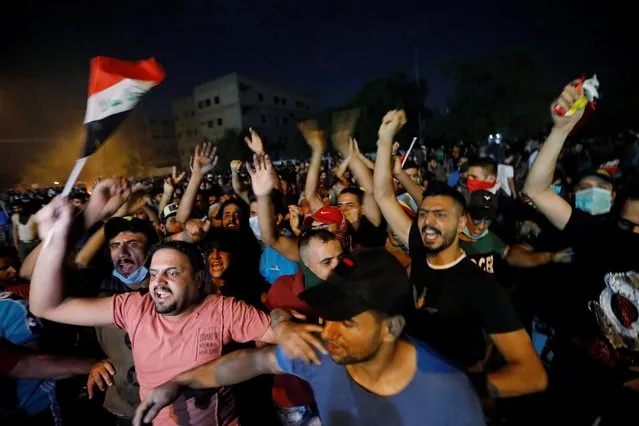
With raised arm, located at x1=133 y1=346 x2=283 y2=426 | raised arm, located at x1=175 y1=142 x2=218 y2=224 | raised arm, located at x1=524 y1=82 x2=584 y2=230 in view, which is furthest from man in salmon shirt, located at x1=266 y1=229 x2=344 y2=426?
raised arm, located at x1=175 y1=142 x2=218 y2=224

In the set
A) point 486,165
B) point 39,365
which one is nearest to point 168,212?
point 39,365

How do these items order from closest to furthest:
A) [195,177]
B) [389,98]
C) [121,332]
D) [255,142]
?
[121,332]
[255,142]
[195,177]
[389,98]

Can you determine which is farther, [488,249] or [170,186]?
[170,186]

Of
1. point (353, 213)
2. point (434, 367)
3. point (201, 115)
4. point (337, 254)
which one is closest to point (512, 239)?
point (353, 213)

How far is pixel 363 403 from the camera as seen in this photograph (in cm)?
184

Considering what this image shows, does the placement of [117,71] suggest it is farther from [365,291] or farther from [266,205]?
[365,291]

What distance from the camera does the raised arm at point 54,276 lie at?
2.37 meters

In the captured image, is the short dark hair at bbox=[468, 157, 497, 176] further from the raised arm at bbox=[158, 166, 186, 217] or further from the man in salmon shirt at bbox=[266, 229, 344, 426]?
the raised arm at bbox=[158, 166, 186, 217]

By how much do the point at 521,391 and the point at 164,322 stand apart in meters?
2.11

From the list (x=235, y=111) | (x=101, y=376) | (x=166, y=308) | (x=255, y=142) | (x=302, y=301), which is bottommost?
(x=101, y=376)

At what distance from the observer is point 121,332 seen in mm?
2828

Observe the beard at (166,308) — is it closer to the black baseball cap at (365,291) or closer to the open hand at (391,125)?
the black baseball cap at (365,291)

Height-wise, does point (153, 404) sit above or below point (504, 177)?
below

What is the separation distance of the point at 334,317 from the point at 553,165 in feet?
→ 6.97
